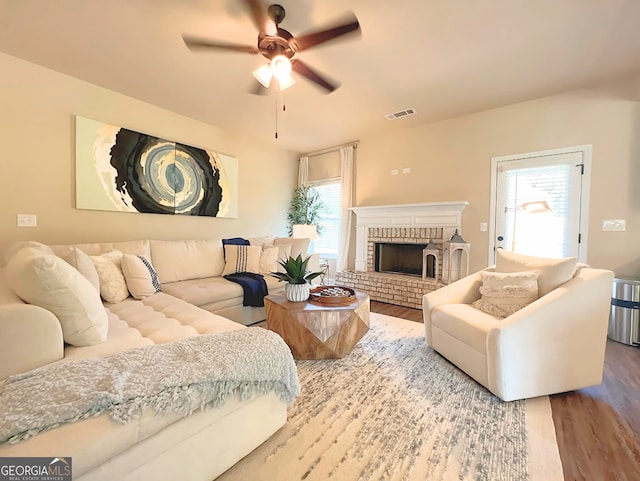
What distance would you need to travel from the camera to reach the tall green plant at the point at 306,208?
17.7 feet

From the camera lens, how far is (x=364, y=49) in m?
2.42

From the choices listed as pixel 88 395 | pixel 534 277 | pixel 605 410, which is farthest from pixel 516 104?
pixel 88 395

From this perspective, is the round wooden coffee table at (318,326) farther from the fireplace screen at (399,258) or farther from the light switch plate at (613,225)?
the light switch plate at (613,225)

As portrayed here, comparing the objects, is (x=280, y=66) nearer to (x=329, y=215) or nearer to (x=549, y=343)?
(x=549, y=343)

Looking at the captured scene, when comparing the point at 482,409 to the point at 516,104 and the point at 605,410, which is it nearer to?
the point at 605,410

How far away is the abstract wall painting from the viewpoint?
10.0 feet

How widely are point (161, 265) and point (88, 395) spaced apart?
2448 millimetres

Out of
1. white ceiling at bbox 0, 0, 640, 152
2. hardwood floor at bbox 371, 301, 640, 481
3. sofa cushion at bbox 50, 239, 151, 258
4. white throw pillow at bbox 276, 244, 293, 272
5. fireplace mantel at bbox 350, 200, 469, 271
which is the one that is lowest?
hardwood floor at bbox 371, 301, 640, 481

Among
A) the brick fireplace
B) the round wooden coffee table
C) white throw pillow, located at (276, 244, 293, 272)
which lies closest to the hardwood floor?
the round wooden coffee table

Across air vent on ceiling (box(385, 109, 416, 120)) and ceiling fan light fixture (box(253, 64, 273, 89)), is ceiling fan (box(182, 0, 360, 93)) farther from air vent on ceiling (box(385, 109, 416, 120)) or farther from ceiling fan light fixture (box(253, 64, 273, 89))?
air vent on ceiling (box(385, 109, 416, 120))

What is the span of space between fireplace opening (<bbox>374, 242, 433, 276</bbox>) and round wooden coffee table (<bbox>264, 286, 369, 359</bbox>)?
240 cm

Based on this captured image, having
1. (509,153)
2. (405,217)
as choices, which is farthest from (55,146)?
(509,153)

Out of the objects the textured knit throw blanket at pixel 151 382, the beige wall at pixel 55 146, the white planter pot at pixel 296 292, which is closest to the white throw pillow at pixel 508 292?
the white planter pot at pixel 296 292

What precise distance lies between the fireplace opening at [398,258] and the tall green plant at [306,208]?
1420 millimetres
